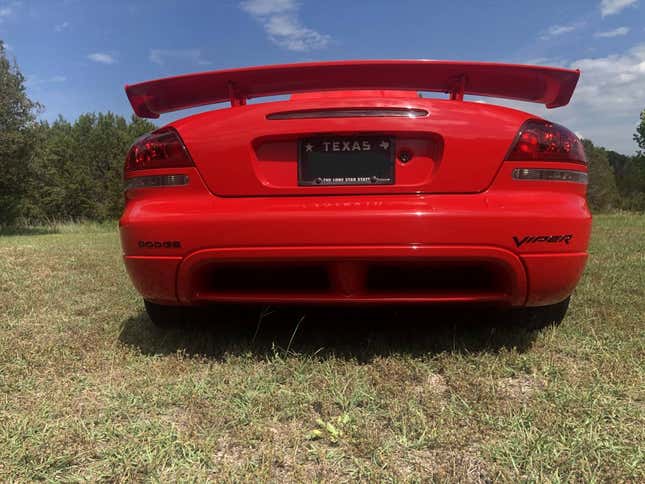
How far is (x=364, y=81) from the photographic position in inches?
84.9

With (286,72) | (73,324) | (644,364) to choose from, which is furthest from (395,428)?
(73,324)

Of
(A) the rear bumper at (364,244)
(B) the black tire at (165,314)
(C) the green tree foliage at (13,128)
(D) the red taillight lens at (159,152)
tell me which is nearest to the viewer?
(A) the rear bumper at (364,244)

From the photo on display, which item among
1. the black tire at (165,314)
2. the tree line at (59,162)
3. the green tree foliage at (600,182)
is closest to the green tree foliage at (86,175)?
the tree line at (59,162)

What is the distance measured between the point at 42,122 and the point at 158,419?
22358 mm

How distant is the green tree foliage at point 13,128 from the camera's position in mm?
18516

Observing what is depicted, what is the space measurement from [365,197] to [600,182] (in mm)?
72564

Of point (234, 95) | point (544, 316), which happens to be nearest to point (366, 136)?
point (234, 95)

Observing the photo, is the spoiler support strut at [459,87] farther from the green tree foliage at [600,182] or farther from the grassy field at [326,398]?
the green tree foliage at [600,182]

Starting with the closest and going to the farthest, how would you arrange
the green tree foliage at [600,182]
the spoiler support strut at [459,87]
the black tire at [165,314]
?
1. the spoiler support strut at [459,87]
2. the black tire at [165,314]
3. the green tree foliage at [600,182]

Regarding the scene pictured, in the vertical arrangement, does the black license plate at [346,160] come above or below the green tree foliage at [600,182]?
above

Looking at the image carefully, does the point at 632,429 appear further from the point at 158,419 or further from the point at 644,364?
the point at 158,419

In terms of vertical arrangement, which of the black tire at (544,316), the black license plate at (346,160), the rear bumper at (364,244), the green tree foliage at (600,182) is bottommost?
the green tree foliage at (600,182)

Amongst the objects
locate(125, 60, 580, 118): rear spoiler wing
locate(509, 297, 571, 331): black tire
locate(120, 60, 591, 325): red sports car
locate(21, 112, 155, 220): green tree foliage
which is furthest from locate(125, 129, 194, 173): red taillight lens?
locate(21, 112, 155, 220): green tree foliage

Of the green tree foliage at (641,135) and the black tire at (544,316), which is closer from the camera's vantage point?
the black tire at (544,316)
